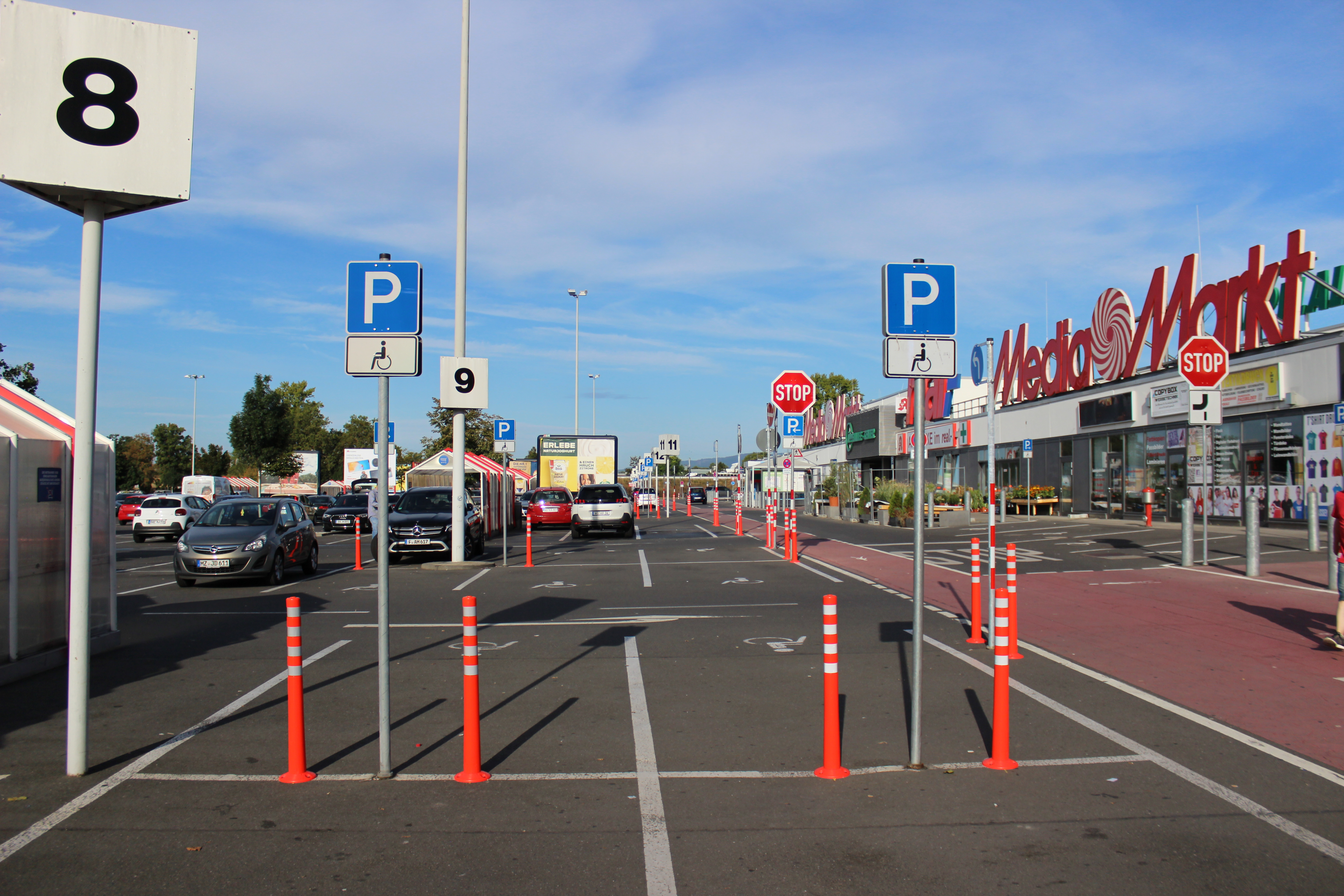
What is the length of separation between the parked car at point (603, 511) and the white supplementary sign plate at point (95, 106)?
24.2 m

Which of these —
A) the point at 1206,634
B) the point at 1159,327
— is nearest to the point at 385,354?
the point at 1206,634

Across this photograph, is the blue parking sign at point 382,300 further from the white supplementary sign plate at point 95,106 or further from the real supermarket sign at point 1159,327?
the real supermarket sign at point 1159,327

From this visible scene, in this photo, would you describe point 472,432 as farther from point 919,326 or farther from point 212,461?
point 919,326

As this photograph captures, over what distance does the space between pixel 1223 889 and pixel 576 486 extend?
47095 millimetres

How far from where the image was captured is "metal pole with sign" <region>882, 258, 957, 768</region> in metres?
5.88

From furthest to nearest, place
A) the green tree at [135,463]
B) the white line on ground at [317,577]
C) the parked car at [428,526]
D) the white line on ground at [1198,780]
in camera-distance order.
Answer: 1. the green tree at [135,463]
2. the parked car at [428,526]
3. the white line on ground at [317,577]
4. the white line on ground at [1198,780]

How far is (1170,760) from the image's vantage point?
226 inches

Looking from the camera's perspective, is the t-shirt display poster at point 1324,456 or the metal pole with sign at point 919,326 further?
the t-shirt display poster at point 1324,456

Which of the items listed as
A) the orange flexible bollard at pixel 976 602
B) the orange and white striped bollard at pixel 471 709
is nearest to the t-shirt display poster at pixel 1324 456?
the orange flexible bollard at pixel 976 602

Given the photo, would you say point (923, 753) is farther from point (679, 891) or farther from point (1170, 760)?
point (679, 891)

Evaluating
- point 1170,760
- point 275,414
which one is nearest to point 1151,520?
point 1170,760

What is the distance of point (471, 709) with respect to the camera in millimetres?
5363

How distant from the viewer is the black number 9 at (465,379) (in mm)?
18062

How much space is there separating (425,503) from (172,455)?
74810 millimetres
